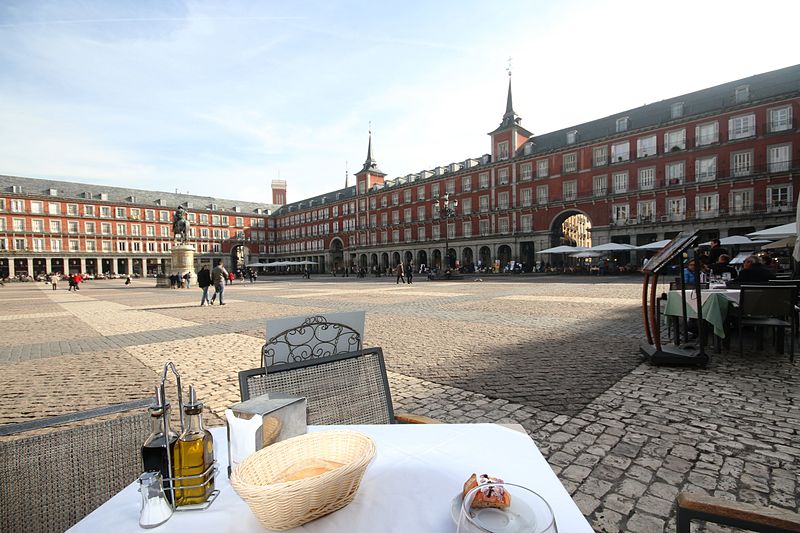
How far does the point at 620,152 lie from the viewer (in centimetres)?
3138

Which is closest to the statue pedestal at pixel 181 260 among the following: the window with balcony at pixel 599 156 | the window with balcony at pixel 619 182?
the window with balcony at pixel 599 156

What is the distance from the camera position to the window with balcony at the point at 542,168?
35.7 meters

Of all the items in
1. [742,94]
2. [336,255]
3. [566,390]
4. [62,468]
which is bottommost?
[566,390]

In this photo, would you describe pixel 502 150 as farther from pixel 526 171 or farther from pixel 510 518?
pixel 510 518

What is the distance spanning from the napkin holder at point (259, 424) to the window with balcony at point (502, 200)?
3936 centimetres

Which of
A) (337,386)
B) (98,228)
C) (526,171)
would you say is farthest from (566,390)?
(98,228)

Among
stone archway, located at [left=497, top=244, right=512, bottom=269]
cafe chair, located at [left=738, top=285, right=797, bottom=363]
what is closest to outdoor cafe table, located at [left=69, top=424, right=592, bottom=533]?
cafe chair, located at [left=738, top=285, right=797, bottom=363]

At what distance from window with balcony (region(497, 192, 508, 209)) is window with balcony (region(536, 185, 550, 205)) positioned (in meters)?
3.37

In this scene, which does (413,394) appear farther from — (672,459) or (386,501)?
(386,501)

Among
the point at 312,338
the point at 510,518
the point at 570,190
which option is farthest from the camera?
the point at 570,190

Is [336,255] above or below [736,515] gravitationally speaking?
above

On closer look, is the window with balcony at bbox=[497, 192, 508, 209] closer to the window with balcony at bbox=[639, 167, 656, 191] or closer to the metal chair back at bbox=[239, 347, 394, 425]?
the window with balcony at bbox=[639, 167, 656, 191]

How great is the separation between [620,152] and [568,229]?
1568 cm

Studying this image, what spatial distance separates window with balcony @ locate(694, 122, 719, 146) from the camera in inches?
1057
